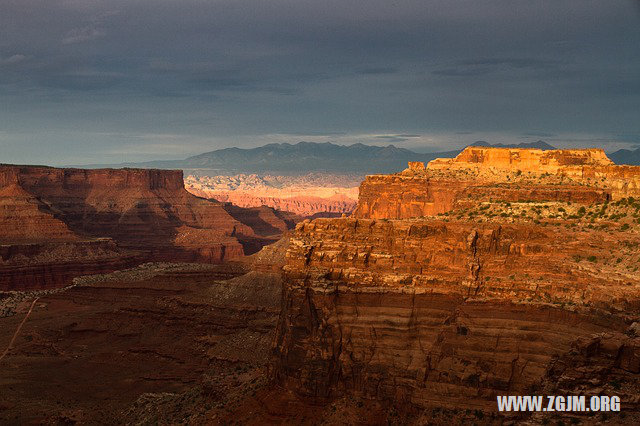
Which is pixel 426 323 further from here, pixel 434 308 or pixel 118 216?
pixel 118 216

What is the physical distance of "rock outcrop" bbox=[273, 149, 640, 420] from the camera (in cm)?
2833

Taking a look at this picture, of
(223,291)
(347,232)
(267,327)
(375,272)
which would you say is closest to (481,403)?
(375,272)

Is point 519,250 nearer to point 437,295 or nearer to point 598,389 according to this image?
point 437,295

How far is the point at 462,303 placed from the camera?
31.5 metres

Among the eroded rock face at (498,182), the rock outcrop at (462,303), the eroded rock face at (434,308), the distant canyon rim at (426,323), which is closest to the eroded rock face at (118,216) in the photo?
the distant canyon rim at (426,323)

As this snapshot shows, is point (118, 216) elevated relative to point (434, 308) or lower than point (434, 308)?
lower

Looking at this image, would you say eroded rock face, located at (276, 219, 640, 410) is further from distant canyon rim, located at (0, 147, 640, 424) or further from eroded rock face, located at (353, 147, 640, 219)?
eroded rock face, located at (353, 147, 640, 219)

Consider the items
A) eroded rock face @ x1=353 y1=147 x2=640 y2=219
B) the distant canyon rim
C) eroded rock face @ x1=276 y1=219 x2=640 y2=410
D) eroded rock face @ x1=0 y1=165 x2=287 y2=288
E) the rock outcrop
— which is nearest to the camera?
the rock outcrop

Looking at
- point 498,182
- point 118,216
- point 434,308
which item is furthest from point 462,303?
point 118,216

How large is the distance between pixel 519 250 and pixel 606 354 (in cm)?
741

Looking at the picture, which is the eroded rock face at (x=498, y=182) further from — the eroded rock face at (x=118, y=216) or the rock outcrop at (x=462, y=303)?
the eroded rock face at (x=118, y=216)

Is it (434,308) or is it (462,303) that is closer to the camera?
(462,303)

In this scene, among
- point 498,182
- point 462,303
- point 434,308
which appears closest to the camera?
point 462,303

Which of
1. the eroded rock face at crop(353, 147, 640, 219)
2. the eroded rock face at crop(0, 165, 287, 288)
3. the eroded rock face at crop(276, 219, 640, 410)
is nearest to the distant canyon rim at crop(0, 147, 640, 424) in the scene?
the eroded rock face at crop(276, 219, 640, 410)
